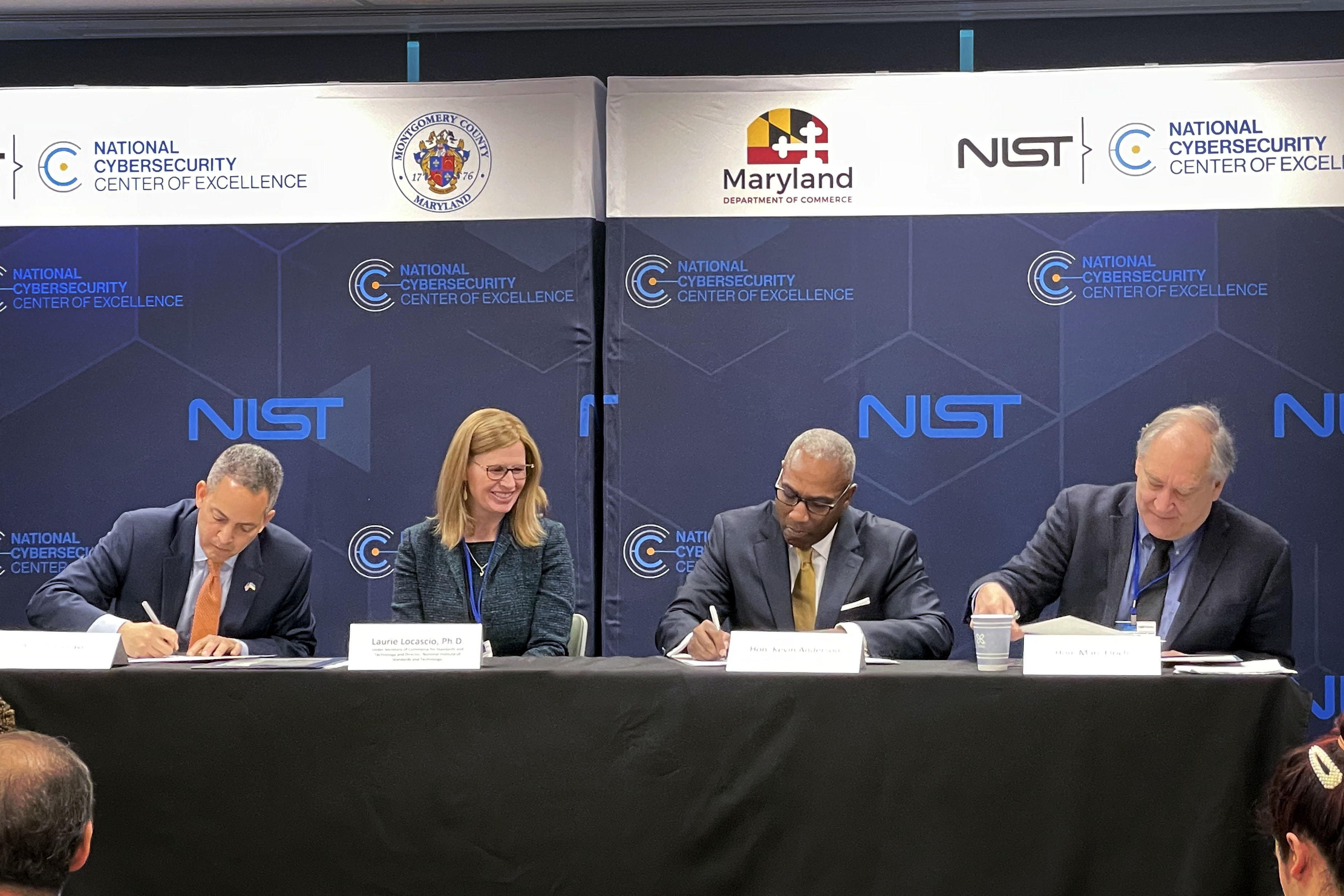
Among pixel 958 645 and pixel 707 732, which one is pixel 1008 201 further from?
pixel 707 732

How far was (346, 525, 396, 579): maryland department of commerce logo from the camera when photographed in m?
4.32

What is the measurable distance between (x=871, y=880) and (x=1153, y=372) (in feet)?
8.06

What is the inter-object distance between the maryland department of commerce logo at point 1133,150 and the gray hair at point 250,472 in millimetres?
2783

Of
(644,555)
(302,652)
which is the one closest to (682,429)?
(644,555)

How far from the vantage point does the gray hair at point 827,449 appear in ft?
10.5

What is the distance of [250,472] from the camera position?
3330 millimetres

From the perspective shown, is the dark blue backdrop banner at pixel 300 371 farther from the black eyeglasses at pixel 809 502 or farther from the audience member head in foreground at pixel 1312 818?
the audience member head in foreground at pixel 1312 818

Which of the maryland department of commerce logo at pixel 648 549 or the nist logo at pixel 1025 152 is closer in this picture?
the nist logo at pixel 1025 152

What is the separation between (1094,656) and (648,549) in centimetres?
216

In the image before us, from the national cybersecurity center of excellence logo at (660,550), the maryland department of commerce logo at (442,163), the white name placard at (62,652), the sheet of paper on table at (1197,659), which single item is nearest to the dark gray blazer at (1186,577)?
the sheet of paper on table at (1197,659)

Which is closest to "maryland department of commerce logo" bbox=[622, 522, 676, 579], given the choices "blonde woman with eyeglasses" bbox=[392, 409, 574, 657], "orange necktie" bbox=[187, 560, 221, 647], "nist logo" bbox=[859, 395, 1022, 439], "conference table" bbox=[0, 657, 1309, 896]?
"nist logo" bbox=[859, 395, 1022, 439]

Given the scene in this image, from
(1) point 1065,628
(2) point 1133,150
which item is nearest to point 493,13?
(2) point 1133,150

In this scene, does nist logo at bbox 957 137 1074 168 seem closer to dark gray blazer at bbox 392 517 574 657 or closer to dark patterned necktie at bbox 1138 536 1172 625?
dark patterned necktie at bbox 1138 536 1172 625

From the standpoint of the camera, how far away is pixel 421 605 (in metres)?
3.32
